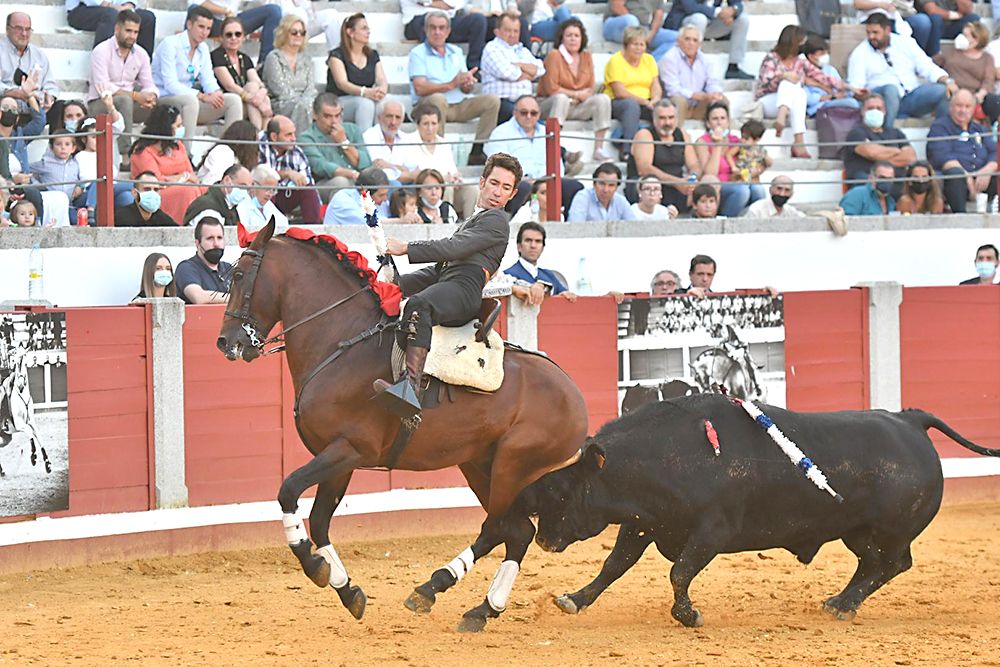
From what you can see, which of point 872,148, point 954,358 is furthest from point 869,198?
point 954,358

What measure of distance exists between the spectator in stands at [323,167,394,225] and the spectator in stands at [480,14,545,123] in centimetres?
214

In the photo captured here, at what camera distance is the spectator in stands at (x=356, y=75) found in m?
12.4

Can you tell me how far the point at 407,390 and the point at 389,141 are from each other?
583cm

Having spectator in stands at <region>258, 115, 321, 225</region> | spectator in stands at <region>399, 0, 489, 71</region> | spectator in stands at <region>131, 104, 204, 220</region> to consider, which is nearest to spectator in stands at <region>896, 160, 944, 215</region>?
spectator in stands at <region>399, 0, 489, 71</region>


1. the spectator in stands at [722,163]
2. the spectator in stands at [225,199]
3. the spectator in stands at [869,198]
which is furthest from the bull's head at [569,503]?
the spectator in stands at [869,198]

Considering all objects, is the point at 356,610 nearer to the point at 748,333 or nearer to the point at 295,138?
the point at 748,333

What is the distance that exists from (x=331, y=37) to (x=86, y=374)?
5.31m

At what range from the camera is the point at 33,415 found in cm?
848

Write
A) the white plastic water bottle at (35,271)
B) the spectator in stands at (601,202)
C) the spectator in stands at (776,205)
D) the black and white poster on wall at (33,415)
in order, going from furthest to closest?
the spectator in stands at (776,205)
the spectator in stands at (601,202)
the white plastic water bottle at (35,271)
the black and white poster on wall at (33,415)

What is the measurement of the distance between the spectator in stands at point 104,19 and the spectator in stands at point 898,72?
6721mm

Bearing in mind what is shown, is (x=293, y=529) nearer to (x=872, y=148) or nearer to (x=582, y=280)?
(x=582, y=280)

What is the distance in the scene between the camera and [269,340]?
6828mm

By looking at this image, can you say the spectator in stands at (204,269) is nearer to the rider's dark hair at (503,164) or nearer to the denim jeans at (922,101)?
the rider's dark hair at (503,164)

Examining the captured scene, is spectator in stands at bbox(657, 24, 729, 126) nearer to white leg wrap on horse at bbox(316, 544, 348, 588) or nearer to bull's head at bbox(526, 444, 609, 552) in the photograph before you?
bull's head at bbox(526, 444, 609, 552)
